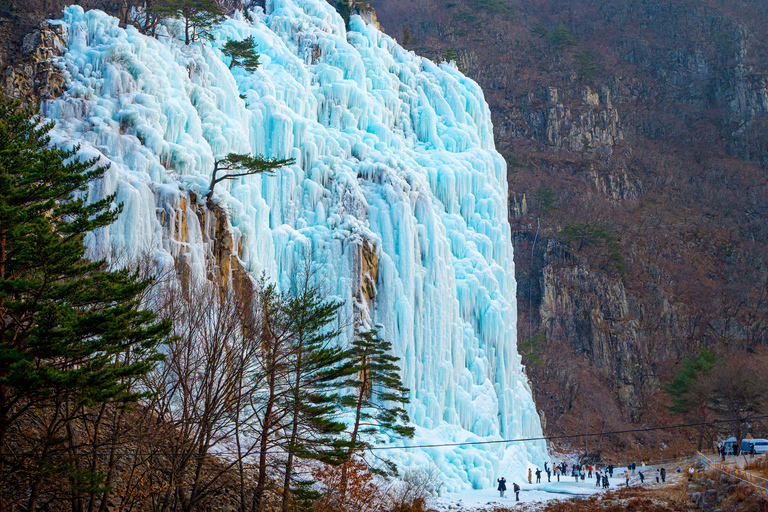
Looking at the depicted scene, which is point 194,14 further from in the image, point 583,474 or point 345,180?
point 583,474

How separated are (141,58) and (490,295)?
19.0 m

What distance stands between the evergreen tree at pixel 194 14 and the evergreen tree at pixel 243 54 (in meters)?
0.99

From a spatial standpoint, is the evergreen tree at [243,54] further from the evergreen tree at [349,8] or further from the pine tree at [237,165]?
the evergreen tree at [349,8]

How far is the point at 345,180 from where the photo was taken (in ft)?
A: 93.6

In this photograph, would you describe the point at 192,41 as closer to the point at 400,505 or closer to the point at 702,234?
the point at 400,505

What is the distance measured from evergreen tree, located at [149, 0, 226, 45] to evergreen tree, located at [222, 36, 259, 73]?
99cm

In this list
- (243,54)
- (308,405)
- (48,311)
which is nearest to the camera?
(48,311)

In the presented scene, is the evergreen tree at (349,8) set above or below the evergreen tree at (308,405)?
above

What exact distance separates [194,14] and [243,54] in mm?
2562

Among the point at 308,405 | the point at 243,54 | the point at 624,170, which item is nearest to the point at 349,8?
the point at 243,54

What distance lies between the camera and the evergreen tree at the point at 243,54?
29.4 metres

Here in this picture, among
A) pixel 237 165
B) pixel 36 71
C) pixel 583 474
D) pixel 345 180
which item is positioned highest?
pixel 36 71

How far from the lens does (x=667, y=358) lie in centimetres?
5678

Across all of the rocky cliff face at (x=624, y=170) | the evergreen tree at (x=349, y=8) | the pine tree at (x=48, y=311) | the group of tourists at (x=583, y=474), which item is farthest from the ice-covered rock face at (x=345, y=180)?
the rocky cliff face at (x=624, y=170)
